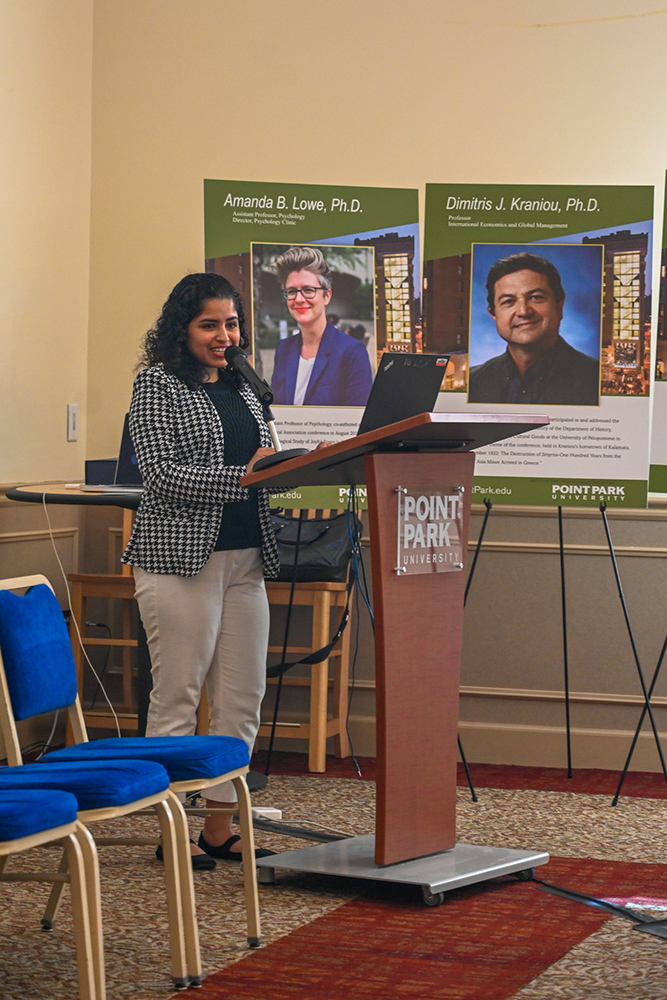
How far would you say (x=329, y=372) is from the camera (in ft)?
12.9

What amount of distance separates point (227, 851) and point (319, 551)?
1.57 m

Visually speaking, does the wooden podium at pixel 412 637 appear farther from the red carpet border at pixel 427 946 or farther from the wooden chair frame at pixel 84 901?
the wooden chair frame at pixel 84 901

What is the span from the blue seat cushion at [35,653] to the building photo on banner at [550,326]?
1801 millimetres

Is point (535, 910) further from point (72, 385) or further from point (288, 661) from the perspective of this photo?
point (72, 385)

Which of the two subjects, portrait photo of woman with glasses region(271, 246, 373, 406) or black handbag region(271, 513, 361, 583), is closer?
portrait photo of woman with glasses region(271, 246, 373, 406)

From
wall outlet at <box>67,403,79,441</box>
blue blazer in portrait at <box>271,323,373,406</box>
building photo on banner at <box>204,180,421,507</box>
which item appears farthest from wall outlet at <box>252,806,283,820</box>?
wall outlet at <box>67,403,79,441</box>

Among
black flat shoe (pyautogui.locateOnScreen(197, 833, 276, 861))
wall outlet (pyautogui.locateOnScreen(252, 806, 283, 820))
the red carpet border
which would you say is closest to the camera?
the red carpet border

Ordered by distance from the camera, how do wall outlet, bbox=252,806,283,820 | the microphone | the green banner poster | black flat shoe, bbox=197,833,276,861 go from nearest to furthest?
the microphone < black flat shoe, bbox=197,833,276,861 < wall outlet, bbox=252,806,283,820 < the green banner poster

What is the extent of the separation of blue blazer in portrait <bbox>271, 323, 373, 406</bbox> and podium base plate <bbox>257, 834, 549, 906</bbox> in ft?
4.74

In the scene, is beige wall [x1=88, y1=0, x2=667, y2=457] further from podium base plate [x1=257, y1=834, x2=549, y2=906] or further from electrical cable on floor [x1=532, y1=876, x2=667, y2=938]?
electrical cable on floor [x1=532, y1=876, x2=667, y2=938]

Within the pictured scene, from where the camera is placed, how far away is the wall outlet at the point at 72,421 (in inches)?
197

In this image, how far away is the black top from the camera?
3.20 meters

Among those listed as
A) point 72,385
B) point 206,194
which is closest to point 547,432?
point 206,194

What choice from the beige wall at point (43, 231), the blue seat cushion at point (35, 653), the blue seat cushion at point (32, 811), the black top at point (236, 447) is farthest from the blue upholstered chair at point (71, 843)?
the beige wall at point (43, 231)
